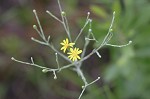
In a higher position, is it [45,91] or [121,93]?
[45,91]

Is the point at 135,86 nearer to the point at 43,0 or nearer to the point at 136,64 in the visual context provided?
the point at 136,64

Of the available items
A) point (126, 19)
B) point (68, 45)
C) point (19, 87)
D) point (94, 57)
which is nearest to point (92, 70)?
point (94, 57)

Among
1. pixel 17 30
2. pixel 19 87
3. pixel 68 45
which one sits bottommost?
pixel 68 45

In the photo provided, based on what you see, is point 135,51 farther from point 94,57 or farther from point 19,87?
point 19,87

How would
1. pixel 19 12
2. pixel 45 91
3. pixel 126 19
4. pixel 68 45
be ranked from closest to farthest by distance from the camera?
1. pixel 68 45
2. pixel 126 19
3. pixel 45 91
4. pixel 19 12

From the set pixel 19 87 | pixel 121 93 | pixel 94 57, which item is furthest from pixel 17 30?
pixel 121 93

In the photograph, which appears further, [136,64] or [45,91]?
[45,91]

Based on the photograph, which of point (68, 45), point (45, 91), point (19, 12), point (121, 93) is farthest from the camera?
point (19, 12)
